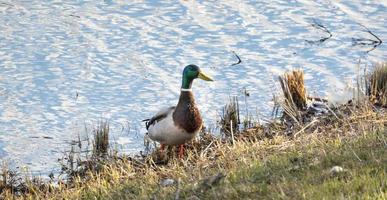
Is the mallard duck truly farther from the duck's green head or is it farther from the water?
the water

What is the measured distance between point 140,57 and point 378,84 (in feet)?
16.2

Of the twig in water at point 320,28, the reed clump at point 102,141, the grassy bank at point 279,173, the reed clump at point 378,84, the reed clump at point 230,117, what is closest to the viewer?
the grassy bank at point 279,173

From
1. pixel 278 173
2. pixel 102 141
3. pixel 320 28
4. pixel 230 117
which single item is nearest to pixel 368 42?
pixel 320 28

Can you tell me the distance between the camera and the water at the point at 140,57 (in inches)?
489

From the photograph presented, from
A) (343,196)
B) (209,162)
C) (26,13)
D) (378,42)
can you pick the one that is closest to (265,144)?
(209,162)

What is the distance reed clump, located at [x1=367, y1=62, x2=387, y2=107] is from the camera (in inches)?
445

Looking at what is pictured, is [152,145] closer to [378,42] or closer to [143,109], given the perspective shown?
[143,109]

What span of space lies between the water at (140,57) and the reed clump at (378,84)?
0.91 m

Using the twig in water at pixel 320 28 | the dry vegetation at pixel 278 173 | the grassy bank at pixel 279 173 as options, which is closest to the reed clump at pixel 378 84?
the dry vegetation at pixel 278 173

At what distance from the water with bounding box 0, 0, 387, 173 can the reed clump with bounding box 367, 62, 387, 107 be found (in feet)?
3.00

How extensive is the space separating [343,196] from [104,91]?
8.95 meters

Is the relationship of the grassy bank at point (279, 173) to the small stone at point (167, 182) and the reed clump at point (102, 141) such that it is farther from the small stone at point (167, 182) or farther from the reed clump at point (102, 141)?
the reed clump at point (102, 141)

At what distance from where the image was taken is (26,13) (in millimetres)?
18016

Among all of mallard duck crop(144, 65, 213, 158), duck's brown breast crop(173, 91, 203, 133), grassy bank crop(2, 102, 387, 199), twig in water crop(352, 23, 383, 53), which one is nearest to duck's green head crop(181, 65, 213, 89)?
mallard duck crop(144, 65, 213, 158)
